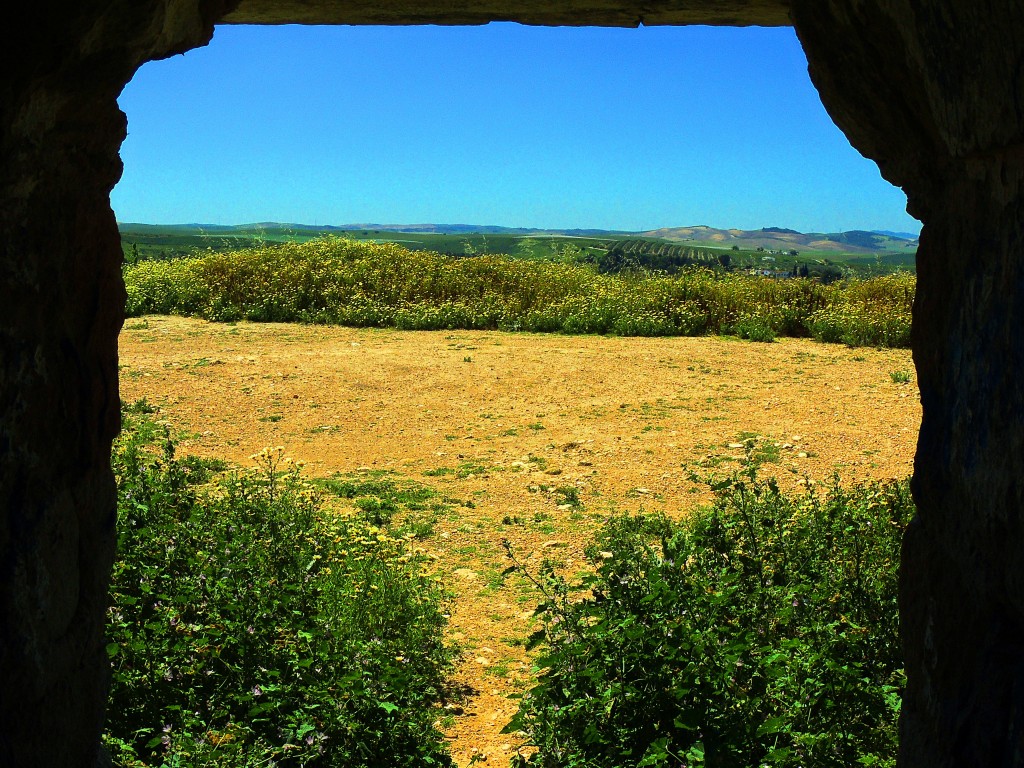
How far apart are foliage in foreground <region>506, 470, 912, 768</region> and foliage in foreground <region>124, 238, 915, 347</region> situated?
8.10 m

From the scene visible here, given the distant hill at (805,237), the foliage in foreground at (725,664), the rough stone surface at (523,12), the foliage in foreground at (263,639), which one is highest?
the distant hill at (805,237)

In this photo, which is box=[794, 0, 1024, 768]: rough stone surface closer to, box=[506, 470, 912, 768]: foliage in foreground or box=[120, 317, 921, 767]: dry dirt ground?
box=[506, 470, 912, 768]: foliage in foreground

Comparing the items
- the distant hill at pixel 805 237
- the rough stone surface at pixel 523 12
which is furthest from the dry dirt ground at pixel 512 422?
the distant hill at pixel 805 237

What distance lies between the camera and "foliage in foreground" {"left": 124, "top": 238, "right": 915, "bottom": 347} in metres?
12.5

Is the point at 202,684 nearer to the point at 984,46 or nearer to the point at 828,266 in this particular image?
the point at 984,46

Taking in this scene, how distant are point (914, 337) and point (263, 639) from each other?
2.61 m

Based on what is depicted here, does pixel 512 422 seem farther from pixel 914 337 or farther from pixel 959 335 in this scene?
pixel 959 335

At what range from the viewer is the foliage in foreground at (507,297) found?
12.5m

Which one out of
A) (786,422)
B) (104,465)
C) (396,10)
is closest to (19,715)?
(104,465)

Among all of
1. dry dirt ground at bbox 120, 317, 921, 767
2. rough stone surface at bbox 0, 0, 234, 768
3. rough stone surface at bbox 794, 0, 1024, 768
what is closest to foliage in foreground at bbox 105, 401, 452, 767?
dry dirt ground at bbox 120, 317, 921, 767

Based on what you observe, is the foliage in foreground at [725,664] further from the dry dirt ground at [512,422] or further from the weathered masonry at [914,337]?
the weathered masonry at [914,337]

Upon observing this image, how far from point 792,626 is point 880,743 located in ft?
2.74

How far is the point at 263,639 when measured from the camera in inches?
140

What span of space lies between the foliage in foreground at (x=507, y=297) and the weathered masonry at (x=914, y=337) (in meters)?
10.1
